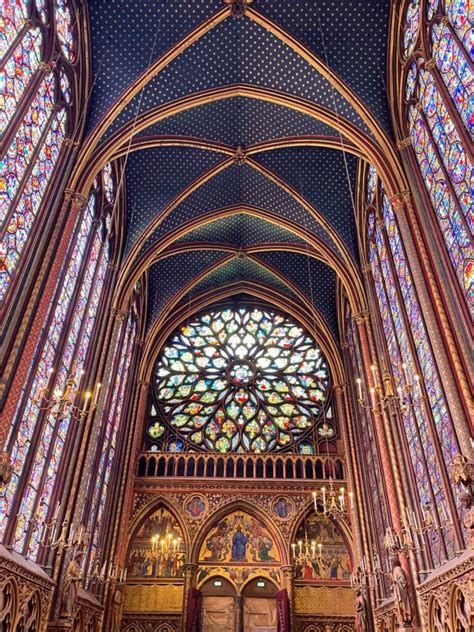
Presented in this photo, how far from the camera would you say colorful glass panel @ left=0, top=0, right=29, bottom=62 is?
10180 mm

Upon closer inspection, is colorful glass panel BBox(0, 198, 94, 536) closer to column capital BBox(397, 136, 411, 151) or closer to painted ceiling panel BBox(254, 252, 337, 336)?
column capital BBox(397, 136, 411, 151)

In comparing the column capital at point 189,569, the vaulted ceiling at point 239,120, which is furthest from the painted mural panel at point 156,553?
the vaulted ceiling at point 239,120

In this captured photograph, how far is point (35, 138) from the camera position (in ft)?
→ 38.5

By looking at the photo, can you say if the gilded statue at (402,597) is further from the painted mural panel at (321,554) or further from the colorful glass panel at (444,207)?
the colorful glass panel at (444,207)

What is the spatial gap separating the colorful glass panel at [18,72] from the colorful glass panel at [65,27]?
3.70 feet

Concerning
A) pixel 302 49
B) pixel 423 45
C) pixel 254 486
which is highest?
pixel 302 49

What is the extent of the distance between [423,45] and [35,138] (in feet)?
29.7

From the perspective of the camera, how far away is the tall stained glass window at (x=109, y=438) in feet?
51.0

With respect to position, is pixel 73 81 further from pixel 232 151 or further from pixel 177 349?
pixel 177 349

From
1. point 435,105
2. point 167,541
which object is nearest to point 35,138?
point 435,105

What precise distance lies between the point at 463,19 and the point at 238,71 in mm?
6785

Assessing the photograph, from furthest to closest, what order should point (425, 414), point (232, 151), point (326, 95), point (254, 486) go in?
point (254, 486) → point (232, 151) → point (326, 95) → point (425, 414)

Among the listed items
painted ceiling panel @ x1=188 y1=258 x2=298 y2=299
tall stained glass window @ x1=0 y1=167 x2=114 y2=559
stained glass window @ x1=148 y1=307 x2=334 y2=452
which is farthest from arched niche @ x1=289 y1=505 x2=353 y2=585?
painted ceiling panel @ x1=188 y1=258 x2=298 y2=299

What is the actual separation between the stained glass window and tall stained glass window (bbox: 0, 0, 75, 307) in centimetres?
1199
